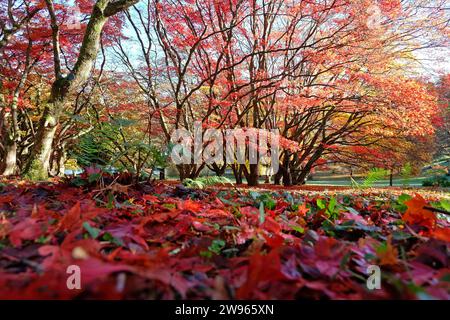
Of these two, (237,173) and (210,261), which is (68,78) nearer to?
(210,261)

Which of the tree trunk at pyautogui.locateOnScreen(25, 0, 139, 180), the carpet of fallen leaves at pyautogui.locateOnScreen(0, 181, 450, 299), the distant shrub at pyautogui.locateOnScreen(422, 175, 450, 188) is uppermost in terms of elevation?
the tree trunk at pyautogui.locateOnScreen(25, 0, 139, 180)

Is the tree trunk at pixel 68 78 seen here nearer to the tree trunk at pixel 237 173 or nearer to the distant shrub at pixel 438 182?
the tree trunk at pixel 237 173

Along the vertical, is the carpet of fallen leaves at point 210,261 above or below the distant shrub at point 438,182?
above

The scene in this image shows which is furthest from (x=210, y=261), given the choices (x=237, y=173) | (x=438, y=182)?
(x=438, y=182)

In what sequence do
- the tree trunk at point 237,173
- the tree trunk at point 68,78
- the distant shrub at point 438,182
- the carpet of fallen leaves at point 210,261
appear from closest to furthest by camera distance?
1. the carpet of fallen leaves at point 210,261
2. the tree trunk at point 68,78
3. the distant shrub at point 438,182
4. the tree trunk at point 237,173

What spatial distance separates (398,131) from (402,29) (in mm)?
3317

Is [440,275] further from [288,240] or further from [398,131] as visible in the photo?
[398,131]

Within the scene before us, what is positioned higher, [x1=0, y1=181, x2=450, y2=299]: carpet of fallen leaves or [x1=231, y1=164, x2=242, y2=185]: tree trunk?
[x1=0, y1=181, x2=450, y2=299]: carpet of fallen leaves

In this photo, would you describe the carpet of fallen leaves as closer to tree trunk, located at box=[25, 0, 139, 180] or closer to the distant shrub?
tree trunk, located at box=[25, 0, 139, 180]

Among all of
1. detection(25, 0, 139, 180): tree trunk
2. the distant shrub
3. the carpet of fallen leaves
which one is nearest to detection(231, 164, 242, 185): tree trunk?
the distant shrub

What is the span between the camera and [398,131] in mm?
9891

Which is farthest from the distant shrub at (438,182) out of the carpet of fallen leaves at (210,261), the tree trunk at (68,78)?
the carpet of fallen leaves at (210,261)

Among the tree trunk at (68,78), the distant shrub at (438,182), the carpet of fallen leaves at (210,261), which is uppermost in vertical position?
the tree trunk at (68,78)

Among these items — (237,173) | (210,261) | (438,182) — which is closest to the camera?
(210,261)
